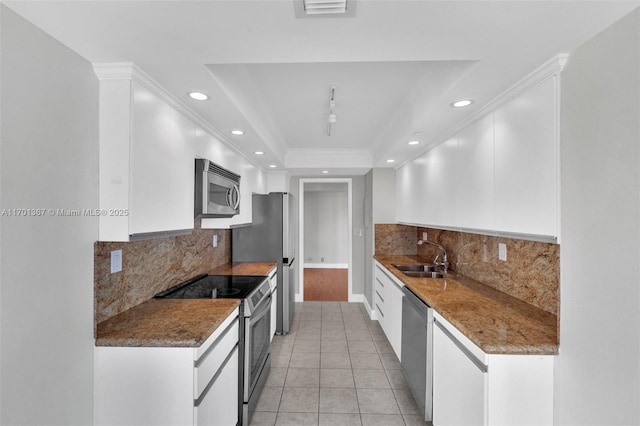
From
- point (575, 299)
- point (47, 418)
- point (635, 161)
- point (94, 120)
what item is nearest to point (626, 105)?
point (635, 161)

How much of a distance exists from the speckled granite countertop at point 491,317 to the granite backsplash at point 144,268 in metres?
1.94

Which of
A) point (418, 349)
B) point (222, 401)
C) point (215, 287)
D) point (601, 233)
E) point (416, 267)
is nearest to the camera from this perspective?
point (601, 233)

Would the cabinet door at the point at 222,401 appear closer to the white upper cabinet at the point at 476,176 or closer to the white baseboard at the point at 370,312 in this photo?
the white upper cabinet at the point at 476,176

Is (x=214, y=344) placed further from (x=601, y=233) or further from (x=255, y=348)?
(x=601, y=233)

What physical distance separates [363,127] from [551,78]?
6.50 feet

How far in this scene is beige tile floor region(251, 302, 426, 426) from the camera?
229 centimetres

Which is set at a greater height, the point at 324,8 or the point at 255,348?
the point at 324,8

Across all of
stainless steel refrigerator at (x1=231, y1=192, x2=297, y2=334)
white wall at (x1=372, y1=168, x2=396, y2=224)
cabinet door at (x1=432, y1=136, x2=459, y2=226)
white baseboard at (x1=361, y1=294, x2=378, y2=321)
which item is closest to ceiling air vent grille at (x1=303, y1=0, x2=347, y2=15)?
cabinet door at (x1=432, y1=136, x2=459, y2=226)

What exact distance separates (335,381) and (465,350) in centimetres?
153

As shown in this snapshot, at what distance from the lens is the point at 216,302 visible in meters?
2.04

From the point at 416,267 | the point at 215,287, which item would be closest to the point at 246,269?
the point at 215,287

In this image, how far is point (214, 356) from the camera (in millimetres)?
1677

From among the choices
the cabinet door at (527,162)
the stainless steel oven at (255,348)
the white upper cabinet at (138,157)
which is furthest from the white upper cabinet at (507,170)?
the white upper cabinet at (138,157)

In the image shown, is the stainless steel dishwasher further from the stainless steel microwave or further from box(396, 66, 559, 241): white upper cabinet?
the stainless steel microwave
